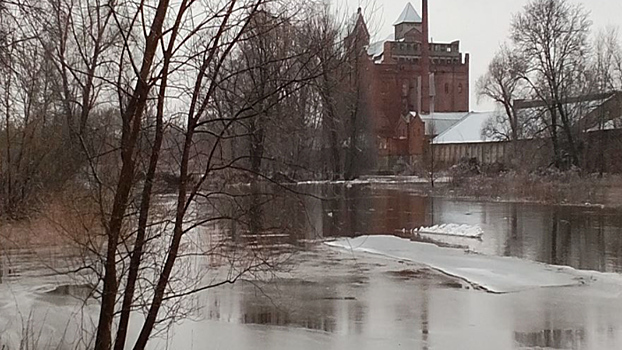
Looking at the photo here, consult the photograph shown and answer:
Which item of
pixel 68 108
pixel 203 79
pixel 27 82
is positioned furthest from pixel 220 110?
pixel 27 82

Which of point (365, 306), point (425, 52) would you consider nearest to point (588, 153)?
point (425, 52)

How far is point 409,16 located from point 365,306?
85.4 metres

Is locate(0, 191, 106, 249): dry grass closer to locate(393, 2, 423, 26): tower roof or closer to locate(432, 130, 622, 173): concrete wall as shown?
locate(432, 130, 622, 173): concrete wall

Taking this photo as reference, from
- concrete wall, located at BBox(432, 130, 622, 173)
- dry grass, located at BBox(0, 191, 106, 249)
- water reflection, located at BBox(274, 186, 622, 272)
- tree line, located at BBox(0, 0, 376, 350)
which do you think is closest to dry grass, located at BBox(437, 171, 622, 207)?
concrete wall, located at BBox(432, 130, 622, 173)

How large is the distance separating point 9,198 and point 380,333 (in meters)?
10.7

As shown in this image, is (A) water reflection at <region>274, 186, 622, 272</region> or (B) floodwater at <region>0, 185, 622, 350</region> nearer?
(B) floodwater at <region>0, 185, 622, 350</region>

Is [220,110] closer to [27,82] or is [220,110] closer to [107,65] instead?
[107,65]

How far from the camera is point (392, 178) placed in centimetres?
7006

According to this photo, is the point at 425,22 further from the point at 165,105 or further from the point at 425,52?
the point at 165,105

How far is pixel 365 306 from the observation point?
1207cm

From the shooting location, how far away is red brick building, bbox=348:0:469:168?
8300 centimetres

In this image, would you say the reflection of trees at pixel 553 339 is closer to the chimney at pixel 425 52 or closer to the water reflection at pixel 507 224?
the water reflection at pixel 507 224

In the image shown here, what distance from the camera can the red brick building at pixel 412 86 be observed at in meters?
83.0

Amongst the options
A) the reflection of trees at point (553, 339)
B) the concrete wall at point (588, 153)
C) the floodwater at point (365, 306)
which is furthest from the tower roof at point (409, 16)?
the reflection of trees at point (553, 339)
